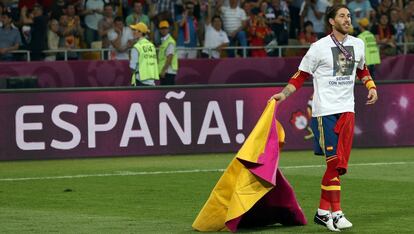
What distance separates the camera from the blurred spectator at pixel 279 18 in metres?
29.5

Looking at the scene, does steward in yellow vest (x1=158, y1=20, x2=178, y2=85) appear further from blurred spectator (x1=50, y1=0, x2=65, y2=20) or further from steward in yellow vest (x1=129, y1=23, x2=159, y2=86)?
blurred spectator (x1=50, y1=0, x2=65, y2=20)

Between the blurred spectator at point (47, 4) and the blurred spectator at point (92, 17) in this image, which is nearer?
the blurred spectator at point (47, 4)

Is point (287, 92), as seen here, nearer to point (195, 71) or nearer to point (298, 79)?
point (298, 79)

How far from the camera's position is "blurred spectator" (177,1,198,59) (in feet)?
93.7

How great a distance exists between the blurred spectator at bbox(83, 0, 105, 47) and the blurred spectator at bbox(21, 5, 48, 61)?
41.9 inches

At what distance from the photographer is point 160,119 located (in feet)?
73.1

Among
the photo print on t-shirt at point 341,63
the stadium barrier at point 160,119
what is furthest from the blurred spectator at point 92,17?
the photo print on t-shirt at point 341,63

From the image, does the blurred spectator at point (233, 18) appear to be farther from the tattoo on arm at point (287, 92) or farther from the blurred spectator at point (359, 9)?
the tattoo on arm at point (287, 92)

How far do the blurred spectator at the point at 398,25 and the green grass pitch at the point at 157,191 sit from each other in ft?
25.2

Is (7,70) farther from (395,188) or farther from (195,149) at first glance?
(395,188)

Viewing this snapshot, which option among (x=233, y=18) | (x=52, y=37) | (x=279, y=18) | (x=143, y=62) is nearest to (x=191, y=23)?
(x=233, y=18)

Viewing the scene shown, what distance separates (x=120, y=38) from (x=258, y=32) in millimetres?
3324

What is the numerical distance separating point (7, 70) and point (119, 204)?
12.4 m

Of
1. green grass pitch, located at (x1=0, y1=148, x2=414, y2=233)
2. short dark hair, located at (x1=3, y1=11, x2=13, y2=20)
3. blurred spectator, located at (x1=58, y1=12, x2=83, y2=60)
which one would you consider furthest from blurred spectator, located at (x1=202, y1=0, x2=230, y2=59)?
green grass pitch, located at (x1=0, y1=148, x2=414, y2=233)
